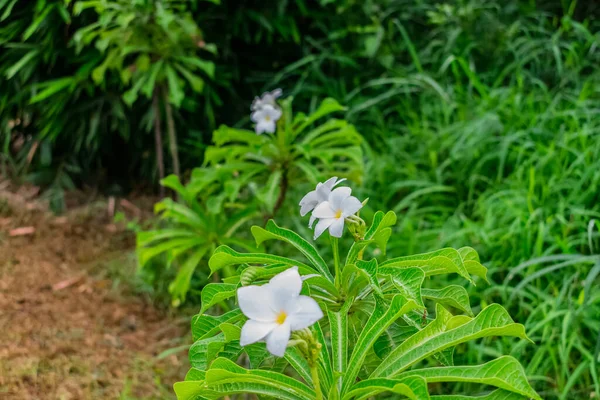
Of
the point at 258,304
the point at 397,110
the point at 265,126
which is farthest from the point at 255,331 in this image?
the point at 397,110

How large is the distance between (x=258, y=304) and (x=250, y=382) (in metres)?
0.22

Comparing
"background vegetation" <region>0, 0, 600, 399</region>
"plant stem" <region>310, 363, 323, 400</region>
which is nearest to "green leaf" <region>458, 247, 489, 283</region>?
"plant stem" <region>310, 363, 323, 400</region>

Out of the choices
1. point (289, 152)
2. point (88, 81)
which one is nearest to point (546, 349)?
point (289, 152)

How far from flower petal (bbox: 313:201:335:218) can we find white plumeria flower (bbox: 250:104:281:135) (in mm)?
1089

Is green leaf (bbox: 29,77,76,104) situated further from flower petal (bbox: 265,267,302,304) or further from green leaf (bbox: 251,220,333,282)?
flower petal (bbox: 265,267,302,304)

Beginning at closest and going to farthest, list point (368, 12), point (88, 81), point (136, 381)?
point (136, 381) < point (88, 81) < point (368, 12)

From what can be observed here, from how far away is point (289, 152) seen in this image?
2168mm

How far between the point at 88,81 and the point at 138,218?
0.81 metres

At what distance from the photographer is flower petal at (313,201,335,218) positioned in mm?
923

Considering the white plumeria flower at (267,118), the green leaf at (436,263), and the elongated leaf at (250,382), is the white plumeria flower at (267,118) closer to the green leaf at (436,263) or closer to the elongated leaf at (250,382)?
the green leaf at (436,263)

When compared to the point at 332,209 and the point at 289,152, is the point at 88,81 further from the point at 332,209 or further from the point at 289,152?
the point at 332,209

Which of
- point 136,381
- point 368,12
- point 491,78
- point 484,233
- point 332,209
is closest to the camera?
point 332,209

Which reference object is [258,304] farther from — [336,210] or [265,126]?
[265,126]

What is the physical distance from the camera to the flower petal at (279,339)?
0.68 metres
